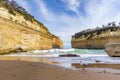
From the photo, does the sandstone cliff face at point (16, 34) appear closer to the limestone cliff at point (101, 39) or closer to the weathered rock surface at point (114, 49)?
the weathered rock surface at point (114, 49)

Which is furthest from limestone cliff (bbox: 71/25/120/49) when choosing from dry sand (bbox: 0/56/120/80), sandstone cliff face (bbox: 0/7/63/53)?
dry sand (bbox: 0/56/120/80)

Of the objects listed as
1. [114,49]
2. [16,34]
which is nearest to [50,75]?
[114,49]

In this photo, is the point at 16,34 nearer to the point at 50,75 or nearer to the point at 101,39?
the point at 50,75

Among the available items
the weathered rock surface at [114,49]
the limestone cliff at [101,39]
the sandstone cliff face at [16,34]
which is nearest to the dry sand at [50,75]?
the weathered rock surface at [114,49]

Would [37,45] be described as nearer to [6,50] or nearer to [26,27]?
[26,27]

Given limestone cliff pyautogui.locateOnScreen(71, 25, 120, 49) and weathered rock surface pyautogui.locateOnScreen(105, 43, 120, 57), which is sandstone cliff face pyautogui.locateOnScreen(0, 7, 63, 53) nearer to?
weathered rock surface pyautogui.locateOnScreen(105, 43, 120, 57)

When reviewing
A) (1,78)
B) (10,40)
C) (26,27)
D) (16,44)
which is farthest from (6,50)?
(1,78)

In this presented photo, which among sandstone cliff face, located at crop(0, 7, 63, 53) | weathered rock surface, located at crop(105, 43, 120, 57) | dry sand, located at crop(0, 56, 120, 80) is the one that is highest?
sandstone cliff face, located at crop(0, 7, 63, 53)

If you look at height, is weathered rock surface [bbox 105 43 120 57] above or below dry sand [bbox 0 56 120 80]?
above

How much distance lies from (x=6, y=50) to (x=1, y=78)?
21304mm

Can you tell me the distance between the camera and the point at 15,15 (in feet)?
109

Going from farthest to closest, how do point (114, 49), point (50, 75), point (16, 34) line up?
point (16, 34), point (114, 49), point (50, 75)

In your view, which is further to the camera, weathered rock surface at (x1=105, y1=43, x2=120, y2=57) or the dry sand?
weathered rock surface at (x1=105, y1=43, x2=120, y2=57)

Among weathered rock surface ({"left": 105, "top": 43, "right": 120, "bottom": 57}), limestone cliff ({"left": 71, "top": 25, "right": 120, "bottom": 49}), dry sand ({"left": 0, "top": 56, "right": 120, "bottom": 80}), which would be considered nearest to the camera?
dry sand ({"left": 0, "top": 56, "right": 120, "bottom": 80})
